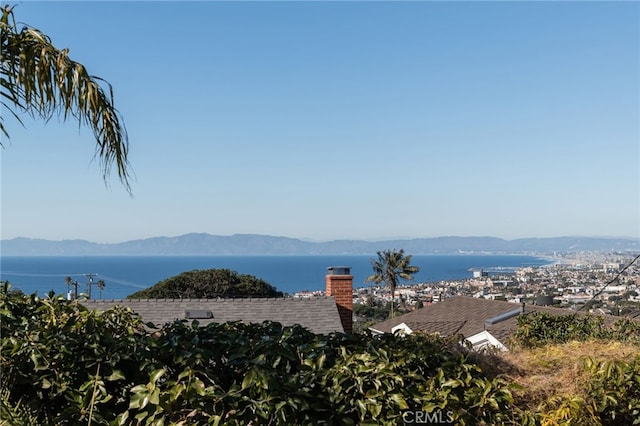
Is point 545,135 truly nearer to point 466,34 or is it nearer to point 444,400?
point 466,34

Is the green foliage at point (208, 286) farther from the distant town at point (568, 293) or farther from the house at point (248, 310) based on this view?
the house at point (248, 310)

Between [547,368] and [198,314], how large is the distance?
8.77 m

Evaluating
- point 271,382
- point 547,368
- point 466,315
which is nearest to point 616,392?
point 547,368

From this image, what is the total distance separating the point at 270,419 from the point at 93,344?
965mm

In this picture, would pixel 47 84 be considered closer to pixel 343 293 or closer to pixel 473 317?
pixel 343 293

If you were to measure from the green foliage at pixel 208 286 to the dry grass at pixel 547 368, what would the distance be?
33.9 meters

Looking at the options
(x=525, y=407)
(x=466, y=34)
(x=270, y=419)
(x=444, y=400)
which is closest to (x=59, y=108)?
(x=270, y=419)

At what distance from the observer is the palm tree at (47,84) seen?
3.21 metres

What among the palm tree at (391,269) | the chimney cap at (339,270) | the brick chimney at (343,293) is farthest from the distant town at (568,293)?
the palm tree at (391,269)

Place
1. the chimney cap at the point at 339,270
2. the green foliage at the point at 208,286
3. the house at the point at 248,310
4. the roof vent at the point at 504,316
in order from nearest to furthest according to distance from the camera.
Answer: the house at the point at 248,310, the chimney cap at the point at 339,270, the roof vent at the point at 504,316, the green foliage at the point at 208,286

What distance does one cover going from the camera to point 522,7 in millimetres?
8734

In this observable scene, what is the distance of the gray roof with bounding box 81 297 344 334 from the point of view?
430 inches

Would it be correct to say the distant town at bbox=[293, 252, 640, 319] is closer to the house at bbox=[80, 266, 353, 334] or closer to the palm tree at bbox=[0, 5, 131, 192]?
the house at bbox=[80, 266, 353, 334]

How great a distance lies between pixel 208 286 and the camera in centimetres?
3631
